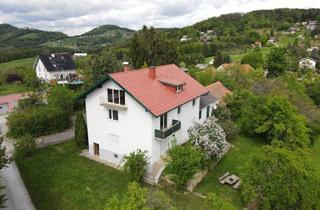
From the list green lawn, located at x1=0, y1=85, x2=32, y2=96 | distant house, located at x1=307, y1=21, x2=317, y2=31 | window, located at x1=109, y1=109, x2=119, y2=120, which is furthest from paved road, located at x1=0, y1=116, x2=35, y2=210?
distant house, located at x1=307, y1=21, x2=317, y2=31

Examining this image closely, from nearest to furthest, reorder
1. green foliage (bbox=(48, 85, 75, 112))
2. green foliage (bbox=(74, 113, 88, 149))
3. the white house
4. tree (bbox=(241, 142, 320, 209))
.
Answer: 1. tree (bbox=(241, 142, 320, 209))
2. the white house
3. green foliage (bbox=(74, 113, 88, 149))
4. green foliage (bbox=(48, 85, 75, 112))

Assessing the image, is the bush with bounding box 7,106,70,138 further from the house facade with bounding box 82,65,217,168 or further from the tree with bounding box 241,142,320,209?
the tree with bounding box 241,142,320,209

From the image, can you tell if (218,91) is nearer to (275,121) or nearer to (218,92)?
(218,92)

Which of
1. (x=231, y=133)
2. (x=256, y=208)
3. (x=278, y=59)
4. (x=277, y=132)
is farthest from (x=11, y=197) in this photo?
(x=278, y=59)

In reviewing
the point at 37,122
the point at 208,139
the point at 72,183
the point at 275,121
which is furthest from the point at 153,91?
the point at 37,122

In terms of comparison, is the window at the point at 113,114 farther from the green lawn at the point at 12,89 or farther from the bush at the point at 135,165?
the green lawn at the point at 12,89

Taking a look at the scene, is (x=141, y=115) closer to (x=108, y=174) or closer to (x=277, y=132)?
(x=108, y=174)

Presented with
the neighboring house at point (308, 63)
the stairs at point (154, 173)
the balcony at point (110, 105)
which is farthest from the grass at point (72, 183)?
the neighboring house at point (308, 63)

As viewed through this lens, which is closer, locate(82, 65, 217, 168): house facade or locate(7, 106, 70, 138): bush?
locate(82, 65, 217, 168): house facade

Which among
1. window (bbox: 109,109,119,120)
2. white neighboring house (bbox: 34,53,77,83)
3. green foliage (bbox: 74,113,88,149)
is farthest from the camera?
white neighboring house (bbox: 34,53,77,83)
